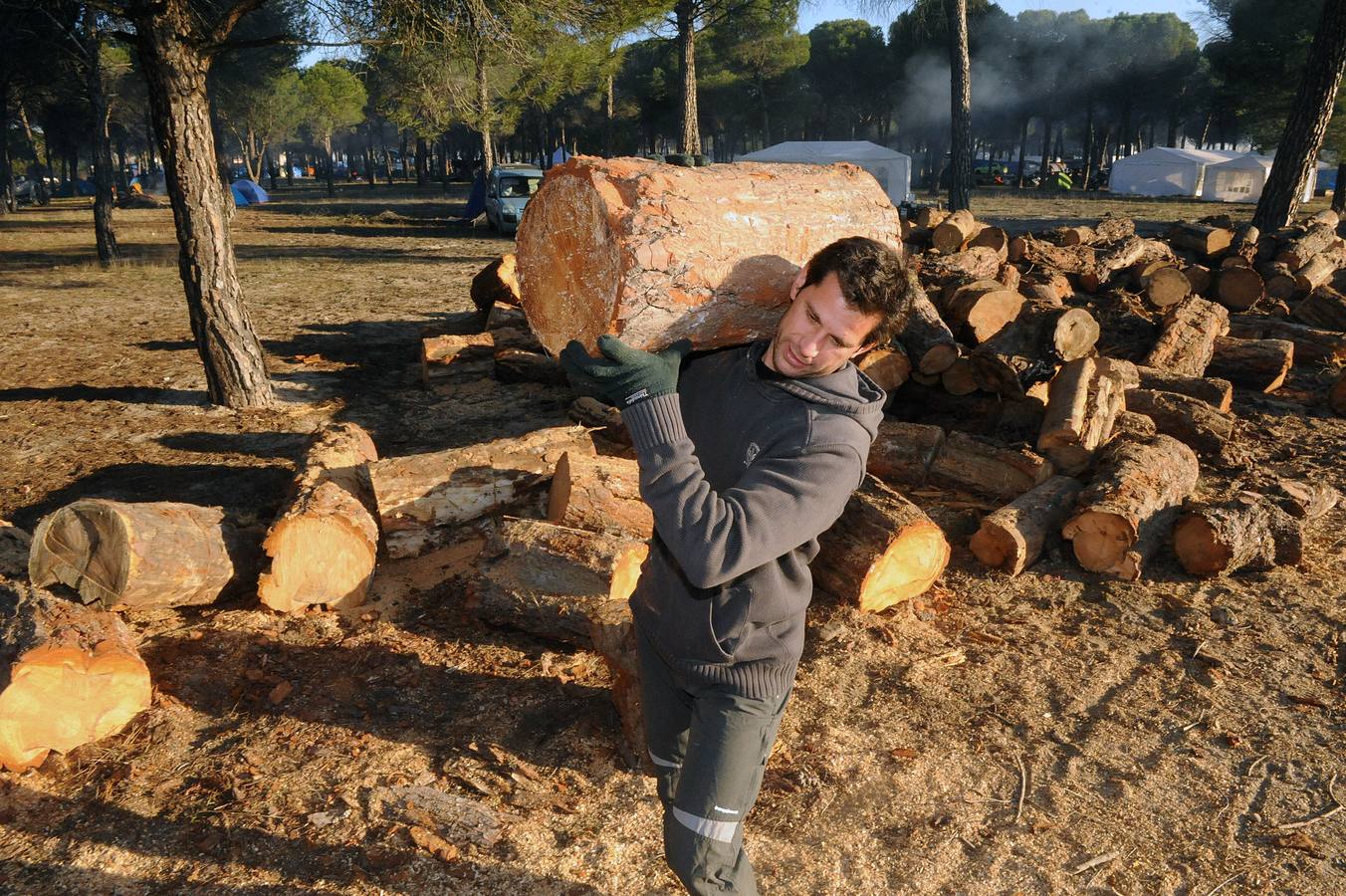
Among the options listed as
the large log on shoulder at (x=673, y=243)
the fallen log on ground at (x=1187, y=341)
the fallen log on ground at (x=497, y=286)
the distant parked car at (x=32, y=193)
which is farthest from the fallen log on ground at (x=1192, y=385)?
the distant parked car at (x=32, y=193)

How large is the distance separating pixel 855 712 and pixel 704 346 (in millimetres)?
1669

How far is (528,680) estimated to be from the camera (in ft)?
12.0

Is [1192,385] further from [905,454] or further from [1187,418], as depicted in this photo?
[905,454]

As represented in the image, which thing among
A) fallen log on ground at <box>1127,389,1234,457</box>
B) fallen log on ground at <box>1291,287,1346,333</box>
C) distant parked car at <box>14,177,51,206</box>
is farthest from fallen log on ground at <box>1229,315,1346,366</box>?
distant parked car at <box>14,177,51,206</box>

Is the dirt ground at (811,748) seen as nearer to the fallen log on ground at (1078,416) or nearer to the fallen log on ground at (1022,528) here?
the fallen log on ground at (1022,528)

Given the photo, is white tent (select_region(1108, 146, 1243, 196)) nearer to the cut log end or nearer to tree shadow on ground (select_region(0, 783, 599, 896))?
the cut log end

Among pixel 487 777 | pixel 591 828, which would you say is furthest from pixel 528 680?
pixel 591 828

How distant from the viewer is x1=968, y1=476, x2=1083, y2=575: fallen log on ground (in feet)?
14.9

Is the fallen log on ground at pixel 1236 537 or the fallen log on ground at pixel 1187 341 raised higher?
the fallen log on ground at pixel 1187 341

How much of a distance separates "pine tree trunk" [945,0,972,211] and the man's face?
16942 millimetres

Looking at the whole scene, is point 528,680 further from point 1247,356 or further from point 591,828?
point 1247,356

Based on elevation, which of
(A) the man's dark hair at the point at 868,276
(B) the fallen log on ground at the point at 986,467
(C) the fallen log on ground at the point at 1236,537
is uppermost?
(A) the man's dark hair at the point at 868,276

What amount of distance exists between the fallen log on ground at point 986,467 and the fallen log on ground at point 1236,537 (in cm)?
81

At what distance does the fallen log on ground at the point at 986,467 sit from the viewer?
5085 mm
